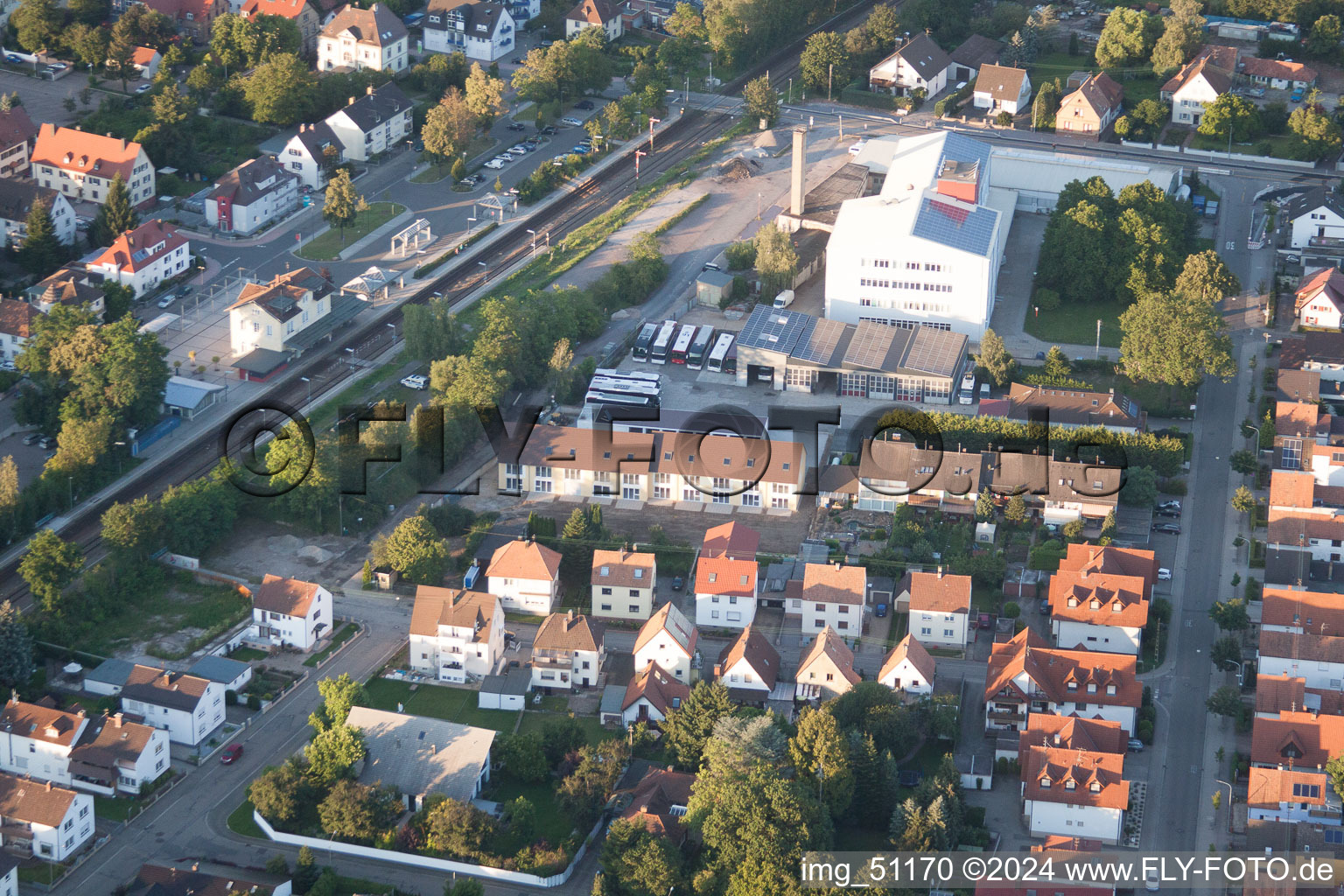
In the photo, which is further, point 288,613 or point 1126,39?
point 1126,39

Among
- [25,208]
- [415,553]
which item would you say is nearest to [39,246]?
[25,208]

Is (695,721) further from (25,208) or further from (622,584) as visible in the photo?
(25,208)

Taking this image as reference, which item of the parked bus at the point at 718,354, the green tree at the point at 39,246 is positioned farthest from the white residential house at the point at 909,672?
the green tree at the point at 39,246

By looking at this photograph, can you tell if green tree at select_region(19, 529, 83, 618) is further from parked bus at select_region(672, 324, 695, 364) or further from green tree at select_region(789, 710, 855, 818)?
parked bus at select_region(672, 324, 695, 364)

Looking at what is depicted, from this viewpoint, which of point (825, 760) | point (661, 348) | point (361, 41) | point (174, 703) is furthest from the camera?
point (361, 41)

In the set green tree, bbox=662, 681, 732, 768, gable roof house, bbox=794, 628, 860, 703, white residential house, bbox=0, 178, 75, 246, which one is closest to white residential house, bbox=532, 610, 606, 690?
green tree, bbox=662, 681, 732, 768

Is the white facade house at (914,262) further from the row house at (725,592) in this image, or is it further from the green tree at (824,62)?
the green tree at (824,62)

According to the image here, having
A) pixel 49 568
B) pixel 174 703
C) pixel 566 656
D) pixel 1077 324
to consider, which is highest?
pixel 1077 324
